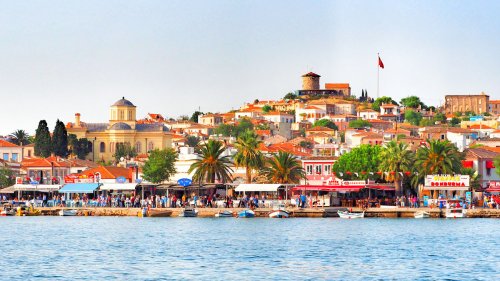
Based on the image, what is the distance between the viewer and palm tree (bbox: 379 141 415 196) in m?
93.6

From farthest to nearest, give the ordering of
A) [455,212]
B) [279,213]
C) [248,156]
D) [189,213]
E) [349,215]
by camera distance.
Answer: [248,156] → [189,213] → [279,213] → [349,215] → [455,212]

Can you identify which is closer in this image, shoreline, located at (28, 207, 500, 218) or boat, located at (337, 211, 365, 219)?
shoreline, located at (28, 207, 500, 218)

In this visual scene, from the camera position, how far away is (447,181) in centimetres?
8988

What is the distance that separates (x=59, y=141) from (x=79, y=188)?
4697 cm

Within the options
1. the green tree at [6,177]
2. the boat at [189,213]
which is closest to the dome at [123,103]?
the green tree at [6,177]

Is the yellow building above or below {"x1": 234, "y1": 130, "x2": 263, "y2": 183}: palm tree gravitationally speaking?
above

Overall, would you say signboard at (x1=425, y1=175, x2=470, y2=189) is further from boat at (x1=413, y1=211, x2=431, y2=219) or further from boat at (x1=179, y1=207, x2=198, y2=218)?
boat at (x1=179, y1=207, x2=198, y2=218)

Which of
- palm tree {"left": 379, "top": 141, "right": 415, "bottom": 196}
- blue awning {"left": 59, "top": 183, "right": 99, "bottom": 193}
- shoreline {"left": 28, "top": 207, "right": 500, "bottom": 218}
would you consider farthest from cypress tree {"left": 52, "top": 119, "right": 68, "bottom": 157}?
palm tree {"left": 379, "top": 141, "right": 415, "bottom": 196}

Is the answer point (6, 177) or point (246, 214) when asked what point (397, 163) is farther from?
point (6, 177)

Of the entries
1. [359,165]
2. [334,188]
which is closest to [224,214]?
[334,188]

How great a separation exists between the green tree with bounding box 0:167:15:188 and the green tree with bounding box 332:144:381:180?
35258 millimetres

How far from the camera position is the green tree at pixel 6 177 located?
4606 inches

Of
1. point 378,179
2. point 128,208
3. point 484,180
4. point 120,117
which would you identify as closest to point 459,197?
point 378,179

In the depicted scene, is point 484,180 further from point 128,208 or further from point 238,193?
point 128,208
